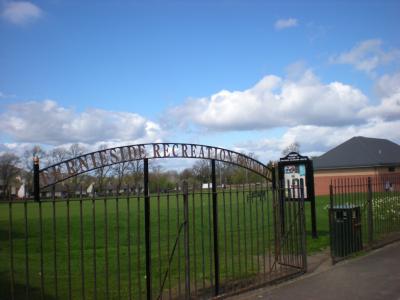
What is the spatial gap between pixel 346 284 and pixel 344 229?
8.06 ft

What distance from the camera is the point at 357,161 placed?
51.0 meters

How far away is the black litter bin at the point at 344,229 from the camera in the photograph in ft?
32.5

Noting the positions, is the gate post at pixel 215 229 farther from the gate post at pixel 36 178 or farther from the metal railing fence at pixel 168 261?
the gate post at pixel 36 178

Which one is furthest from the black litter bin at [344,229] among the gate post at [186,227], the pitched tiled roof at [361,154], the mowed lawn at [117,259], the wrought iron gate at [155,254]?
the pitched tiled roof at [361,154]

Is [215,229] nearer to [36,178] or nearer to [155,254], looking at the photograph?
[36,178]

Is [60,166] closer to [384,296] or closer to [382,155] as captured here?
[384,296]

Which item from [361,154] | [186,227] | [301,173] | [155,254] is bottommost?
[155,254]

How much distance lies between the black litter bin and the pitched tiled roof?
41.5 meters

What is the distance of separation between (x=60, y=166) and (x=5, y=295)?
3.07m

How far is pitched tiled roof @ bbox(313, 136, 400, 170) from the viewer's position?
165 feet

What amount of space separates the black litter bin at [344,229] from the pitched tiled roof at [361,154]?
41467 millimetres

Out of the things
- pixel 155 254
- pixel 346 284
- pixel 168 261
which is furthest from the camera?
pixel 155 254

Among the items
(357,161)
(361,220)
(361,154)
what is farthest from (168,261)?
(361,154)

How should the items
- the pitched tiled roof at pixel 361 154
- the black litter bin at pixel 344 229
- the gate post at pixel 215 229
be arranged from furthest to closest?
the pitched tiled roof at pixel 361 154, the black litter bin at pixel 344 229, the gate post at pixel 215 229
